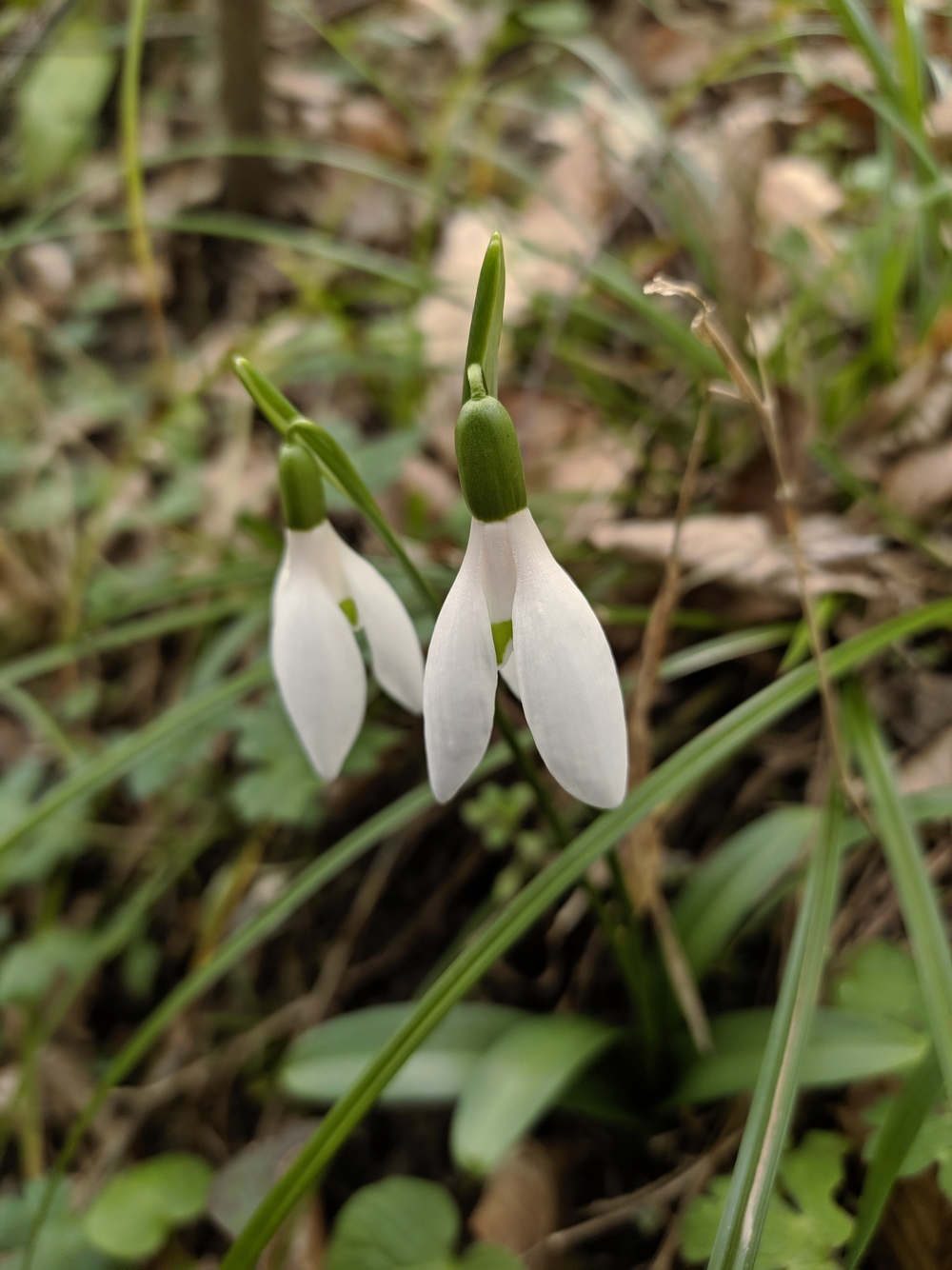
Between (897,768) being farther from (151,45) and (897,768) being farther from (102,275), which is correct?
(151,45)

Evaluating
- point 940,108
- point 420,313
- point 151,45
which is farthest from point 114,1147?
point 151,45

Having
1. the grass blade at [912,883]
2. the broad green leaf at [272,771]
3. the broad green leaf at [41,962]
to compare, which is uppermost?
the grass blade at [912,883]

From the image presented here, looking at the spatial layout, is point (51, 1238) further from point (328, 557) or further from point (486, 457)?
point (486, 457)

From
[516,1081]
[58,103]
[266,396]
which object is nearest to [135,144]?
[266,396]

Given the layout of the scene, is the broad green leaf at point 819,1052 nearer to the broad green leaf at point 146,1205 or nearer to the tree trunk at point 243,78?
the broad green leaf at point 146,1205

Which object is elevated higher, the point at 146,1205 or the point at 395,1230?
the point at 395,1230

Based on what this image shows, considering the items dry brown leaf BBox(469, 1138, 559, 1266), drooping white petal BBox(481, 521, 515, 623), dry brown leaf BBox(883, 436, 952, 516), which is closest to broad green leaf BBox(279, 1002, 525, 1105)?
dry brown leaf BBox(469, 1138, 559, 1266)

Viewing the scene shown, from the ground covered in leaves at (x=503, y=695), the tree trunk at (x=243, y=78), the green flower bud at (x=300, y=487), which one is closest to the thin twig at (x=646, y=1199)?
the ground covered in leaves at (x=503, y=695)
